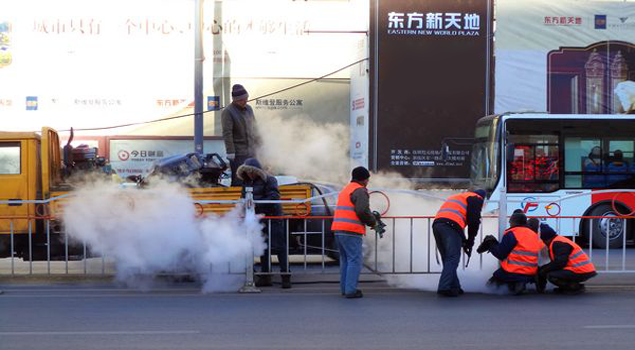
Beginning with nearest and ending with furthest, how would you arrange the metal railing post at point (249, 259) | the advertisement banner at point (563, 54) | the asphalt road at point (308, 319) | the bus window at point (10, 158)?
1. the asphalt road at point (308, 319)
2. the metal railing post at point (249, 259)
3. the bus window at point (10, 158)
4. the advertisement banner at point (563, 54)

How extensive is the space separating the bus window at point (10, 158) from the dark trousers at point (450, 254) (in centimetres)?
589

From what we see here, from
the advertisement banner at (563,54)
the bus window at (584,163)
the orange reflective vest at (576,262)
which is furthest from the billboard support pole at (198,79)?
the orange reflective vest at (576,262)

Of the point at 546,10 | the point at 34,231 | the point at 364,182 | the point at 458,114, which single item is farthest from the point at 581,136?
the point at 34,231

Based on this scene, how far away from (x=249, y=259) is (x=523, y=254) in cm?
324

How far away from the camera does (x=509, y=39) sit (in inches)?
735

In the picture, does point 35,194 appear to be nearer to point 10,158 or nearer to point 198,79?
point 10,158

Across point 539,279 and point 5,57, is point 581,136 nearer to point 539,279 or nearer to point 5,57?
point 539,279

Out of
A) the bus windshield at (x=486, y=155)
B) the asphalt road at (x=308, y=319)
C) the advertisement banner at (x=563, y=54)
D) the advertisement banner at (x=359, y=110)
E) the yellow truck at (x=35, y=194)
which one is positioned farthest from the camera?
the advertisement banner at (x=563, y=54)

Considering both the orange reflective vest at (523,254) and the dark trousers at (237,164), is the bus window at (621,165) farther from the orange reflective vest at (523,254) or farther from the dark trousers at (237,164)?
the dark trousers at (237,164)

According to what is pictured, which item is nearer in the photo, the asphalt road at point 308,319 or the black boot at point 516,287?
the asphalt road at point 308,319

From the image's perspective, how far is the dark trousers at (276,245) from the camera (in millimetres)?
9633

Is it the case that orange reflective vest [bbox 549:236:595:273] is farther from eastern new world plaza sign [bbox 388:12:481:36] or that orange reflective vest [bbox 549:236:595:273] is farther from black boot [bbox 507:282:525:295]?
eastern new world plaza sign [bbox 388:12:481:36]

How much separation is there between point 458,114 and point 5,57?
37.3ft

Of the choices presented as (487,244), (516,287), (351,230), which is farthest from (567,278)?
(351,230)
